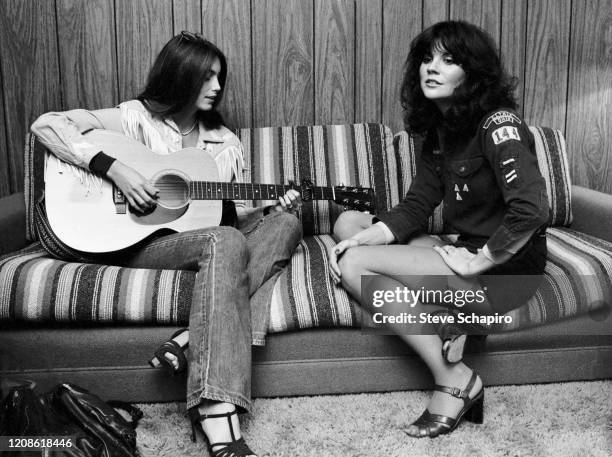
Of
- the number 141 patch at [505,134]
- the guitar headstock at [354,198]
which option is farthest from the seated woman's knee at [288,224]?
the number 141 patch at [505,134]

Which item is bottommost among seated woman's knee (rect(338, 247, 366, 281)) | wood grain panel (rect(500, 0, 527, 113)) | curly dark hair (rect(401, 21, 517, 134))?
seated woman's knee (rect(338, 247, 366, 281))

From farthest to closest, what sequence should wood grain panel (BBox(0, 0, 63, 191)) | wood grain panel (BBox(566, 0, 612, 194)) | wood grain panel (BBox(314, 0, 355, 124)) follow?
wood grain panel (BBox(566, 0, 612, 194)) < wood grain panel (BBox(314, 0, 355, 124)) < wood grain panel (BBox(0, 0, 63, 191))

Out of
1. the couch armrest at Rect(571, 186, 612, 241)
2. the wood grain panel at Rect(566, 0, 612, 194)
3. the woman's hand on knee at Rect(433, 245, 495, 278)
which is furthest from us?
the wood grain panel at Rect(566, 0, 612, 194)

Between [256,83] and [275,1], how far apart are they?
33 cm

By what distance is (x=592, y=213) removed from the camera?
2227mm

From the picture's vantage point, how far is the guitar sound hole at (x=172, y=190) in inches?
73.5

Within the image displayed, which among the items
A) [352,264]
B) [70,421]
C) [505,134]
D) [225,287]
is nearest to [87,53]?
[225,287]

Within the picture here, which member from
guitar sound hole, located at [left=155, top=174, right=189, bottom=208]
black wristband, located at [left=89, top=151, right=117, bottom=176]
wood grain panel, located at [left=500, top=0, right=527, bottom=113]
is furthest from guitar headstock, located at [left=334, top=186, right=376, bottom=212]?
wood grain panel, located at [left=500, top=0, right=527, bottom=113]

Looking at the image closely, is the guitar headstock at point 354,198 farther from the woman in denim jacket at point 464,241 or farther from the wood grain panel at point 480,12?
the wood grain panel at point 480,12

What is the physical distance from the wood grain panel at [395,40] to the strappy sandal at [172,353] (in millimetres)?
1424

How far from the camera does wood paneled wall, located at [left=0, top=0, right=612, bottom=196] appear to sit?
2426 millimetres

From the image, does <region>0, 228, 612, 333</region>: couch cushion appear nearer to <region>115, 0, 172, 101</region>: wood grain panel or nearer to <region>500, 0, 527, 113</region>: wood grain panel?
<region>115, 0, 172, 101</region>: wood grain panel

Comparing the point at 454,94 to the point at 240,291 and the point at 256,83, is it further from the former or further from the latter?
the point at 256,83

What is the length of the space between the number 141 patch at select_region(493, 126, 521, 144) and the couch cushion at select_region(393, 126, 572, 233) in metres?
0.73
